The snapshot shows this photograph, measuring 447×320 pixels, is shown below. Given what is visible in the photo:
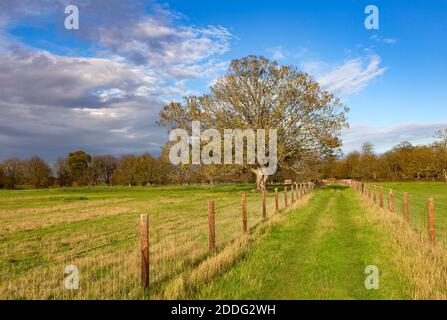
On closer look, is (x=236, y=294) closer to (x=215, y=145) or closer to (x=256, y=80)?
(x=215, y=145)

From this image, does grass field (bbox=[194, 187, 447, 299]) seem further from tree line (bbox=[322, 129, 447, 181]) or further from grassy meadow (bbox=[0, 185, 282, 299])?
tree line (bbox=[322, 129, 447, 181])

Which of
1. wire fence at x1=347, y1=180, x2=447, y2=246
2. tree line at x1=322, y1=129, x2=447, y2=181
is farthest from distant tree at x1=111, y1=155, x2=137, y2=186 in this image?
wire fence at x1=347, y1=180, x2=447, y2=246

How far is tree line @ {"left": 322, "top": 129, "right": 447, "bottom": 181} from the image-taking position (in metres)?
93.4

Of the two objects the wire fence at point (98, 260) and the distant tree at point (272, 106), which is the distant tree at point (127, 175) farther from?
the wire fence at point (98, 260)

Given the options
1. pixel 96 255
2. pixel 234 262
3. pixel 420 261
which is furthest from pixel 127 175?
pixel 420 261

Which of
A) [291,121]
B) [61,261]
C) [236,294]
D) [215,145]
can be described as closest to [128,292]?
[236,294]

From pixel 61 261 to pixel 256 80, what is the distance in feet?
113

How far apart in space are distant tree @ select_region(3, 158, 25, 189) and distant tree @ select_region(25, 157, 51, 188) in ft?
5.67

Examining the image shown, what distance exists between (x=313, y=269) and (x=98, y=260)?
18.5 feet

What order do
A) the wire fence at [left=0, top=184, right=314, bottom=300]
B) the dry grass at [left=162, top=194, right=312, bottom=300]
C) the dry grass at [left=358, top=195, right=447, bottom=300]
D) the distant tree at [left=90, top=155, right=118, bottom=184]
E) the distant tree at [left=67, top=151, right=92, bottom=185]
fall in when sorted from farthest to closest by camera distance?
1. the distant tree at [left=90, top=155, right=118, bottom=184]
2. the distant tree at [left=67, top=151, right=92, bottom=185]
3. the wire fence at [left=0, top=184, right=314, bottom=300]
4. the dry grass at [left=358, top=195, right=447, bottom=300]
5. the dry grass at [left=162, top=194, right=312, bottom=300]

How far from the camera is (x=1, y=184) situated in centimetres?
10625

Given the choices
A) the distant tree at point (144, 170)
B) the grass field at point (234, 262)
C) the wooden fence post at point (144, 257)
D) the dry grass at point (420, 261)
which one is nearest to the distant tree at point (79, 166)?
the distant tree at point (144, 170)

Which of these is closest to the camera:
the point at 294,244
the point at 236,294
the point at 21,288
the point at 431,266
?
the point at 236,294

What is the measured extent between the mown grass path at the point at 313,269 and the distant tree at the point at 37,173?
108m
